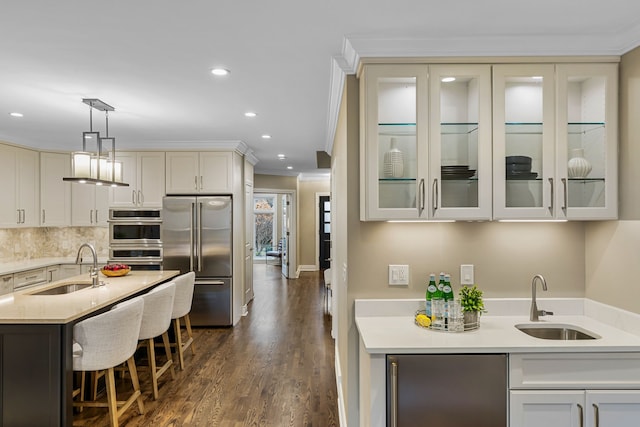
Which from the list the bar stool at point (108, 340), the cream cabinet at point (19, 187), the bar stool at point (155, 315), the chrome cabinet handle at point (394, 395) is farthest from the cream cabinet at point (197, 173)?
the chrome cabinet handle at point (394, 395)

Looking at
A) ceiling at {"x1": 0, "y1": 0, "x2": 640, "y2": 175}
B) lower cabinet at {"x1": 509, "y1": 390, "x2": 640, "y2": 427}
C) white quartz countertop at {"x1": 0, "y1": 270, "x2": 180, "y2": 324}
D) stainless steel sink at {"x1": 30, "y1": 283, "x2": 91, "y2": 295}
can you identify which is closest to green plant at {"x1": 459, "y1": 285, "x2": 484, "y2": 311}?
lower cabinet at {"x1": 509, "y1": 390, "x2": 640, "y2": 427}

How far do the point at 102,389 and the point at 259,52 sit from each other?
10.0ft

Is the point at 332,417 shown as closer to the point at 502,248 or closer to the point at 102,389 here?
the point at 502,248

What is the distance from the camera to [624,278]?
6.94 ft

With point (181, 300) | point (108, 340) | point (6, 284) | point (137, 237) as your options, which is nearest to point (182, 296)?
point (181, 300)

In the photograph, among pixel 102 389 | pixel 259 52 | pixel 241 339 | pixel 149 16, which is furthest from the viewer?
pixel 241 339

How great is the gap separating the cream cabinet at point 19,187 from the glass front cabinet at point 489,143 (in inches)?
191

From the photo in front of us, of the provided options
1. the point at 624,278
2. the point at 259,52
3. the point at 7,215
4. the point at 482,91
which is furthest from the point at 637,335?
the point at 7,215

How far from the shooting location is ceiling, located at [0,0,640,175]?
1877 millimetres

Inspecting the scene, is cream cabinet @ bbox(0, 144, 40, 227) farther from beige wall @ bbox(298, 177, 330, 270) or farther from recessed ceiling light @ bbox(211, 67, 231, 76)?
beige wall @ bbox(298, 177, 330, 270)

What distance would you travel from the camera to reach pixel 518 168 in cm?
221

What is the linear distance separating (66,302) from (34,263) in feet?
10.1

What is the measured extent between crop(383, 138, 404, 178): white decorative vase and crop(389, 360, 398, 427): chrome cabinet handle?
1.00 m

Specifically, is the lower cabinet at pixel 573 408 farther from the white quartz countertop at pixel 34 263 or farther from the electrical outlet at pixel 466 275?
the white quartz countertop at pixel 34 263
